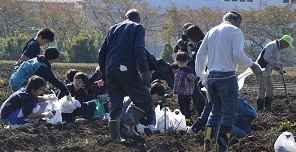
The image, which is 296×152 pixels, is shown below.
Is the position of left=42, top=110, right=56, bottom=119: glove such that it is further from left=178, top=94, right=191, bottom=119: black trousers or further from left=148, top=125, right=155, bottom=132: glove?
left=178, top=94, right=191, bottom=119: black trousers

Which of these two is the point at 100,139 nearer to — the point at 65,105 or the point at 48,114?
the point at 48,114

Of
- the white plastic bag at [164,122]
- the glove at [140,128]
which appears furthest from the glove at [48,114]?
the white plastic bag at [164,122]

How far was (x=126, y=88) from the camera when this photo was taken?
26.0 ft

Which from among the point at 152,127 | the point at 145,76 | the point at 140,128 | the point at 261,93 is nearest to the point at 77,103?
the point at 140,128

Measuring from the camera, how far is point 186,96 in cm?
1030

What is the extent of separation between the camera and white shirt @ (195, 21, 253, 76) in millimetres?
7273

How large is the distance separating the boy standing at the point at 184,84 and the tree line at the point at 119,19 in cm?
2810

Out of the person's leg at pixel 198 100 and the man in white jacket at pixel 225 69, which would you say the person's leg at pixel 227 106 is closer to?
the man in white jacket at pixel 225 69

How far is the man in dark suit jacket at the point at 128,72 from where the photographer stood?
7.78m

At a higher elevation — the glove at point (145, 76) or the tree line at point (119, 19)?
the tree line at point (119, 19)

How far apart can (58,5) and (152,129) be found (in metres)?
36.1

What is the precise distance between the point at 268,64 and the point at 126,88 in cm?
522

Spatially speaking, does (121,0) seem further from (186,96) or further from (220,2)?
(186,96)

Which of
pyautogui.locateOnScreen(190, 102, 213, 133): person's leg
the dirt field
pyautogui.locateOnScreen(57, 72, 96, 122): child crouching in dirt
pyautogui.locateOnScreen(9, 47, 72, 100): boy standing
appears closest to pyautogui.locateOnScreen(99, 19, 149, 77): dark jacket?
the dirt field
